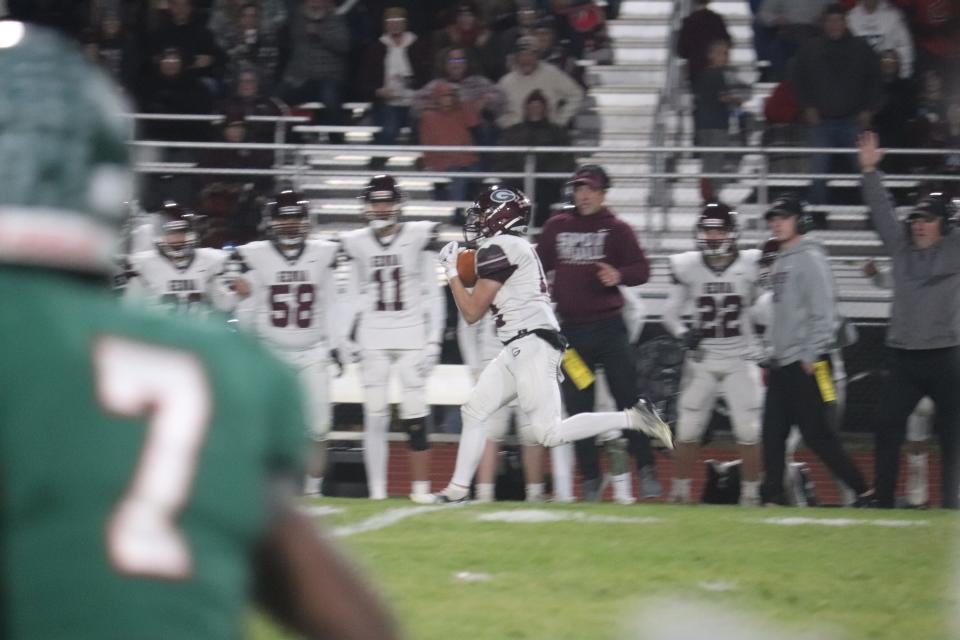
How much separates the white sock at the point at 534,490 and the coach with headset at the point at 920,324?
6.01 ft

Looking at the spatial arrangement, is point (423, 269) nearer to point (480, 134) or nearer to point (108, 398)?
point (480, 134)

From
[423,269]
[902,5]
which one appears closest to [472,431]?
[423,269]

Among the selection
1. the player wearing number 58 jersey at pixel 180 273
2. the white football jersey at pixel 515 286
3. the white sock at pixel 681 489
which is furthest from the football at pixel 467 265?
the white sock at pixel 681 489

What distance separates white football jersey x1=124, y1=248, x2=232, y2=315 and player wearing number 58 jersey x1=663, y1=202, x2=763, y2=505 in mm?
2632

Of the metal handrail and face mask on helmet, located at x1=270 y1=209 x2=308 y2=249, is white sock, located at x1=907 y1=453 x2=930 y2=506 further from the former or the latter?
face mask on helmet, located at x1=270 y1=209 x2=308 y2=249

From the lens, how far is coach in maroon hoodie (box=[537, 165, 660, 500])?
8.90 metres

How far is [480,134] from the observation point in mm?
12414

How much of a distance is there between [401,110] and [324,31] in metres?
0.98

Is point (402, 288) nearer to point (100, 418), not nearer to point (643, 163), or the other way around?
point (643, 163)

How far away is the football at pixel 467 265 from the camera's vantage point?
8523 millimetres

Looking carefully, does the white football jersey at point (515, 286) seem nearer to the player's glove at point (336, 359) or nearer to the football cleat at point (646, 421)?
the football cleat at point (646, 421)

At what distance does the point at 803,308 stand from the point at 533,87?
13.9 ft

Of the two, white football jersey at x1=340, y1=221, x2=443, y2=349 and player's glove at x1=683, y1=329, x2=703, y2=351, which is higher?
white football jersey at x1=340, y1=221, x2=443, y2=349

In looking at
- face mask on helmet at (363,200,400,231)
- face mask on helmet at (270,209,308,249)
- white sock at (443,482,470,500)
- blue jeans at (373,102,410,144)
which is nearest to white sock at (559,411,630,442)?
white sock at (443,482,470,500)
